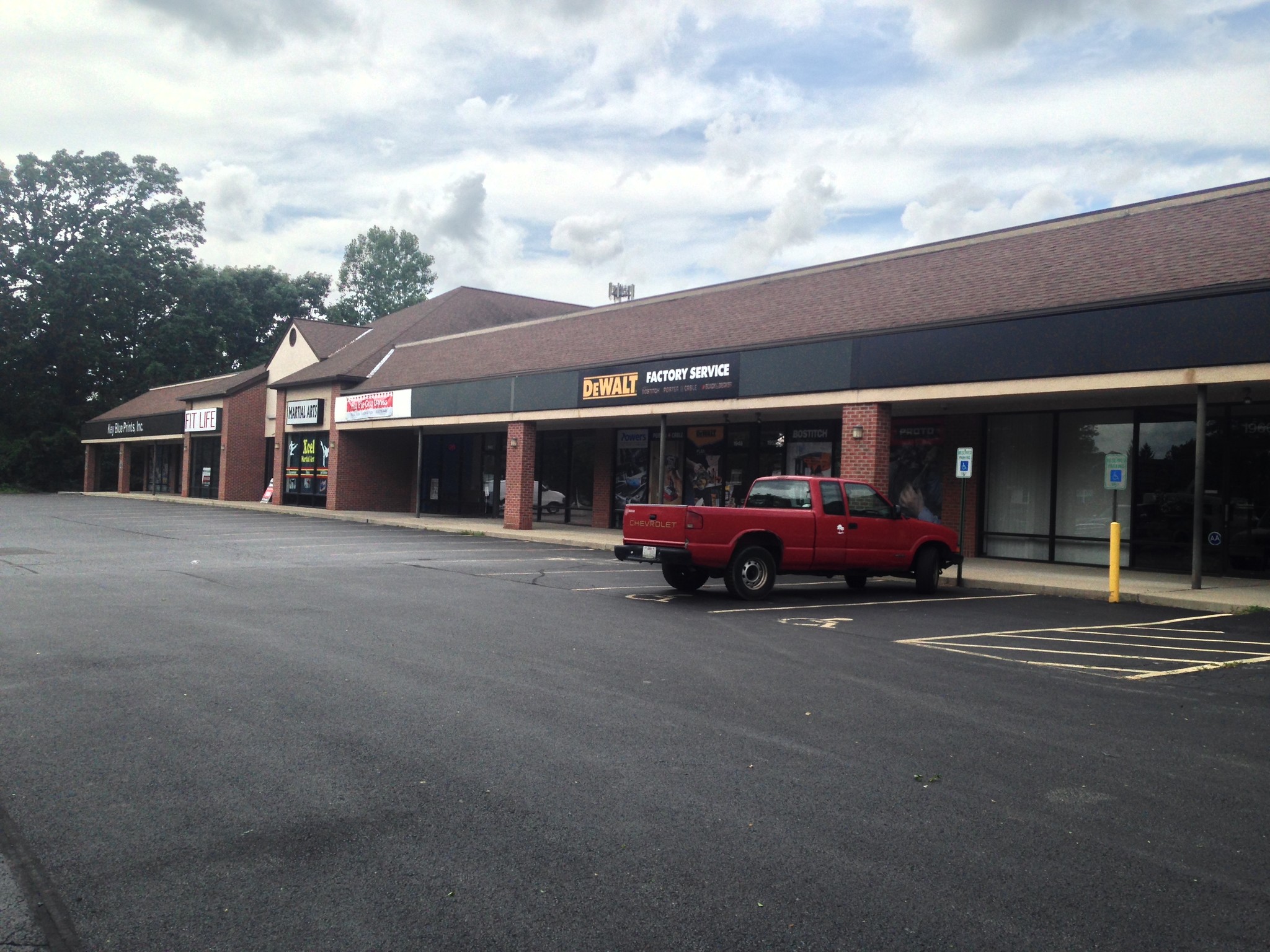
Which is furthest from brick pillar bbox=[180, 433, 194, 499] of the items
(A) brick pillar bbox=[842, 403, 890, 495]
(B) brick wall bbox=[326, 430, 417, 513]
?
(A) brick pillar bbox=[842, 403, 890, 495]

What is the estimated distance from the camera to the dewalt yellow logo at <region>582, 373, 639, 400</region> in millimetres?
24750

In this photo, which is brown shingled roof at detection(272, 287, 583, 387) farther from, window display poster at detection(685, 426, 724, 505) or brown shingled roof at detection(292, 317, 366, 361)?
window display poster at detection(685, 426, 724, 505)

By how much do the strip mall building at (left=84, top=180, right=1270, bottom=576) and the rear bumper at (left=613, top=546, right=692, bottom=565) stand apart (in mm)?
6319

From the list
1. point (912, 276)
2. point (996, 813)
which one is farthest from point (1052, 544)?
point (996, 813)

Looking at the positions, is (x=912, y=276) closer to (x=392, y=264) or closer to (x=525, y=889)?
(x=525, y=889)

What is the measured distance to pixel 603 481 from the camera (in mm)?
30609

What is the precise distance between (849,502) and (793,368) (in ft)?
19.9

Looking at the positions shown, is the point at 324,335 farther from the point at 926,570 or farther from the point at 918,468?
the point at 926,570

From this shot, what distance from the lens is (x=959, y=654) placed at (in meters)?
10.1

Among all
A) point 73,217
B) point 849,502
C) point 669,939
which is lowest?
point 669,939

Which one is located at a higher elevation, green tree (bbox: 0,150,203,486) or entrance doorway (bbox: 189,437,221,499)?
green tree (bbox: 0,150,203,486)

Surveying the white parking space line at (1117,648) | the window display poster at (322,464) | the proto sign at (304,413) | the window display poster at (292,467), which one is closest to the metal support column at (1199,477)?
the white parking space line at (1117,648)

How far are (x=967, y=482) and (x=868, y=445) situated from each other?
3617mm

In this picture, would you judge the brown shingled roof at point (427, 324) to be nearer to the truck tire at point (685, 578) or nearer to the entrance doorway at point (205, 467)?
the entrance doorway at point (205, 467)
